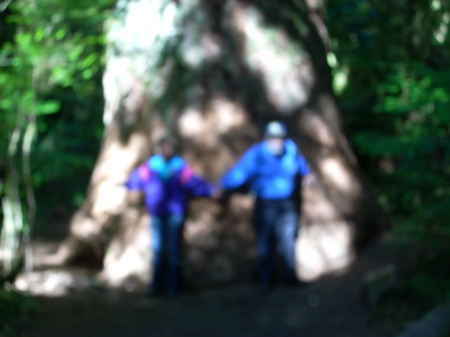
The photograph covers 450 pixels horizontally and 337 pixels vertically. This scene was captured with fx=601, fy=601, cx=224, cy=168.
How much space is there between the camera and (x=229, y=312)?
706 centimetres

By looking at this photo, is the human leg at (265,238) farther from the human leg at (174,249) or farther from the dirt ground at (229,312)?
the human leg at (174,249)

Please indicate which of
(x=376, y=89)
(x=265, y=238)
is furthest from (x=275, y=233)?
(x=376, y=89)

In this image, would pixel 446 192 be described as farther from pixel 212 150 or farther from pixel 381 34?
pixel 381 34

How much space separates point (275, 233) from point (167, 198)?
1435mm

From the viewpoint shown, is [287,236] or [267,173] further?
[287,236]

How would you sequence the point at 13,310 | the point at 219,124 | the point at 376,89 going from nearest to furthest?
the point at 13,310 < the point at 219,124 < the point at 376,89

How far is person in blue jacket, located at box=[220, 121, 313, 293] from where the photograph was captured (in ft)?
24.2

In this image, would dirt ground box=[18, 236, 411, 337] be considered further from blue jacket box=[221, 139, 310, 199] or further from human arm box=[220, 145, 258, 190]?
human arm box=[220, 145, 258, 190]

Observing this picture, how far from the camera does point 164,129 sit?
8.66 meters

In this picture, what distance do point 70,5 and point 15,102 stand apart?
124 centimetres

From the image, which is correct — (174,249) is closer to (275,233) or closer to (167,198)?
(167,198)

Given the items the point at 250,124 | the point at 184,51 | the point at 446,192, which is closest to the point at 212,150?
the point at 250,124

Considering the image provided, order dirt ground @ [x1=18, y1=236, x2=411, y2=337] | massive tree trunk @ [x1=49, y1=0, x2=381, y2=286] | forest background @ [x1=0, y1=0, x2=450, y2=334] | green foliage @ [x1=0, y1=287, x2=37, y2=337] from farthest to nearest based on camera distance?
massive tree trunk @ [x1=49, y1=0, x2=381, y2=286] → dirt ground @ [x1=18, y1=236, x2=411, y2=337] → forest background @ [x1=0, y1=0, x2=450, y2=334] → green foliage @ [x1=0, y1=287, x2=37, y2=337]

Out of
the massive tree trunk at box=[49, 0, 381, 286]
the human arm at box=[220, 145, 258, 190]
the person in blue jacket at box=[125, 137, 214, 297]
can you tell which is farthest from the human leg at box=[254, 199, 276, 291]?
the person in blue jacket at box=[125, 137, 214, 297]
